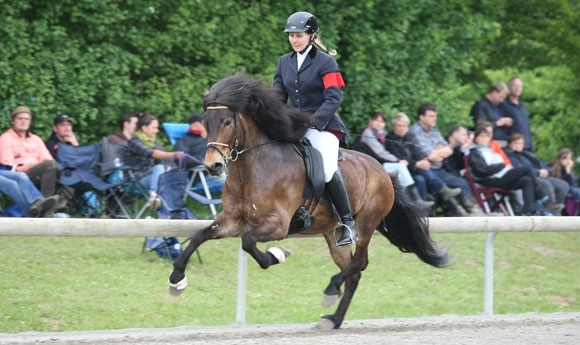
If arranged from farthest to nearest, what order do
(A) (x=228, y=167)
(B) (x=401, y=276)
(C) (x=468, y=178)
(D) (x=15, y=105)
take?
(C) (x=468, y=178) → (D) (x=15, y=105) → (B) (x=401, y=276) → (A) (x=228, y=167)

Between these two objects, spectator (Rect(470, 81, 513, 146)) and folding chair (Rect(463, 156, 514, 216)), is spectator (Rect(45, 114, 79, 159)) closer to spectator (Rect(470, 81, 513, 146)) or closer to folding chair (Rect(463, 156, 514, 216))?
folding chair (Rect(463, 156, 514, 216))

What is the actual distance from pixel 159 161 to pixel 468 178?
4.57 m

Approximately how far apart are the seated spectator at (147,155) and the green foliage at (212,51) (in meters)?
1.04

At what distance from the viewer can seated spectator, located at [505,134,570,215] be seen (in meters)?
16.7

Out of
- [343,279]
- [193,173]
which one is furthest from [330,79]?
[193,173]

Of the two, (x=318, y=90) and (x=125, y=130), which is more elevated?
(x=318, y=90)

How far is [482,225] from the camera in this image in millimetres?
10664

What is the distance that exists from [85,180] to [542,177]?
7.22 metres

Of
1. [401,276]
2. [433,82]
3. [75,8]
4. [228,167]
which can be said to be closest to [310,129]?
[228,167]

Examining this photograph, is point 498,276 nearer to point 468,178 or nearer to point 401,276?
point 401,276

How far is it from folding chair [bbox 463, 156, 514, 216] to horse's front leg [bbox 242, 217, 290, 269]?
7427 millimetres

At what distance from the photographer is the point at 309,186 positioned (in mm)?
9289

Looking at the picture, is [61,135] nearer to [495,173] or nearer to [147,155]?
[147,155]

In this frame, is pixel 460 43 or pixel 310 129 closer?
pixel 310 129
